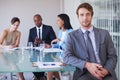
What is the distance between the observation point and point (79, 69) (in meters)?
2.13

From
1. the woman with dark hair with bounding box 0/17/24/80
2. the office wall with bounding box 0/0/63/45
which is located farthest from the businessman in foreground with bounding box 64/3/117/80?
the office wall with bounding box 0/0/63/45

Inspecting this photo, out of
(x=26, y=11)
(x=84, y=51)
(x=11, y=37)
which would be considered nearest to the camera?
(x=84, y=51)

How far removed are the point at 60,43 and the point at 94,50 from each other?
148 centimetres

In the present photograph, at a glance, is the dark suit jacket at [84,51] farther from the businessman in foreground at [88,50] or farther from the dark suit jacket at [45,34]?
the dark suit jacket at [45,34]

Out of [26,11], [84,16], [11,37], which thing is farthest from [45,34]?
[84,16]

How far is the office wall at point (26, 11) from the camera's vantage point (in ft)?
20.3

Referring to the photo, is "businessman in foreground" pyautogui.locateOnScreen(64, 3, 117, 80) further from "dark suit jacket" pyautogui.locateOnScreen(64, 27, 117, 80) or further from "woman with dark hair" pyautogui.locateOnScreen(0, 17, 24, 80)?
"woman with dark hair" pyautogui.locateOnScreen(0, 17, 24, 80)

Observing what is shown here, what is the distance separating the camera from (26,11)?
630 cm

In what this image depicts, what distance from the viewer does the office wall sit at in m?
6.18

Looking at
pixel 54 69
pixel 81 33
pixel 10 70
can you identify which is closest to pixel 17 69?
pixel 10 70

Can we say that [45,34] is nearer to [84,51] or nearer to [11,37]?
[11,37]

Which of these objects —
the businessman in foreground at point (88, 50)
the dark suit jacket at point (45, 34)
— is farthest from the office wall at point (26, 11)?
the businessman in foreground at point (88, 50)

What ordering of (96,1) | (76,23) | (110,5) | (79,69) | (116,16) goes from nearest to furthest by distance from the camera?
(79,69), (116,16), (110,5), (96,1), (76,23)

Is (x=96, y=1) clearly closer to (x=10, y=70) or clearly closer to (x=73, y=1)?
(x=73, y=1)
